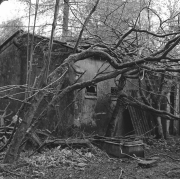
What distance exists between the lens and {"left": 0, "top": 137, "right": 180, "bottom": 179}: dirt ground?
5.70 metres

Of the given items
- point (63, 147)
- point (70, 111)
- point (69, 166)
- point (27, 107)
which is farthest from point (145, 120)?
point (27, 107)

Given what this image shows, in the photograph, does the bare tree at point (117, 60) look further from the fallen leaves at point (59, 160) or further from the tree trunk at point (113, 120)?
the fallen leaves at point (59, 160)

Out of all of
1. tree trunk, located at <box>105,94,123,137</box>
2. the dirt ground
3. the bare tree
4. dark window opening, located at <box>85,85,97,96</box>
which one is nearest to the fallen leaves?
the dirt ground

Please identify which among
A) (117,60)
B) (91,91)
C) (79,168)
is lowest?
(79,168)

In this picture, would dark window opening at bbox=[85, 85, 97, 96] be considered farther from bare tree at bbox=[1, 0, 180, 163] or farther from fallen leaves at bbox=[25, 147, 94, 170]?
fallen leaves at bbox=[25, 147, 94, 170]

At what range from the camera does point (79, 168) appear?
6.45 m

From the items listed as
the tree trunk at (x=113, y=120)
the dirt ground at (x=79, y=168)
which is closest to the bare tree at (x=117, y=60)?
the tree trunk at (x=113, y=120)

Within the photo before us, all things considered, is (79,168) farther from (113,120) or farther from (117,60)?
(113,120)

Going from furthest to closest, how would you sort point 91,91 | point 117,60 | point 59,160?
point 91,91 < point 117,60 < point 59,160

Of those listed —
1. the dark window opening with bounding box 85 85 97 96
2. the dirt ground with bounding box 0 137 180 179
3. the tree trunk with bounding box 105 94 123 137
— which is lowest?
the dirt ground with bounding box 0 137 180 179

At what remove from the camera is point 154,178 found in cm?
578

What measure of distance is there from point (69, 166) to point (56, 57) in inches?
193

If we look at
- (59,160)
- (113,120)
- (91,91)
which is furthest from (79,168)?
(91,91)

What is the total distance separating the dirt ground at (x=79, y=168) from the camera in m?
5.70
